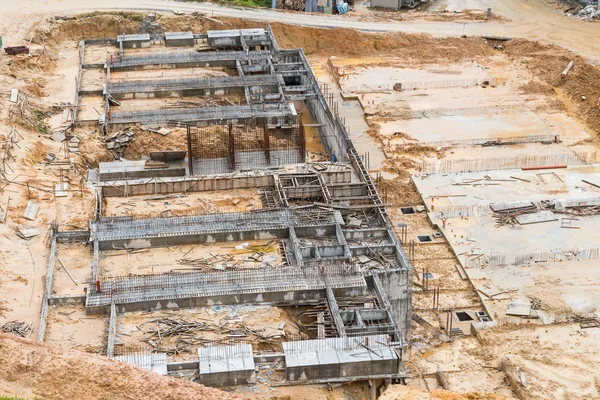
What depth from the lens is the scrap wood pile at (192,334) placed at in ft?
84.5

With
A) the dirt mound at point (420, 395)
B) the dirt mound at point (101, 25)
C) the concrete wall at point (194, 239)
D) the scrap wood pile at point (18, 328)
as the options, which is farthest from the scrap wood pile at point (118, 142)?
the dirt mound at point (420, 395)

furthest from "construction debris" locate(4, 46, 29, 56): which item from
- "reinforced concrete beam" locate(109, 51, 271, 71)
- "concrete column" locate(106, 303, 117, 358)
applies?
"concrete column" locate(106, 303, 117, 358)

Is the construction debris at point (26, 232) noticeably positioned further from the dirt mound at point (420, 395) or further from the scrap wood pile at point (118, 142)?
the dirt mound at point (420, 395)

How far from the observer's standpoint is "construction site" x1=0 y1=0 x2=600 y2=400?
2533 centimetres

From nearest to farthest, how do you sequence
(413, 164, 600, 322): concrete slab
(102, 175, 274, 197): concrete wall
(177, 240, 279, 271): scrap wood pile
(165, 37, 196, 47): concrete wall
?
(177, 240, 279, 271): scrap wood pile < (413, 164, 600, 322): concrete slab < (102, 175, 274, 197): concrete wall < (165, 37, 196, 47): concrete wall

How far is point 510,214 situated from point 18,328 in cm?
2002

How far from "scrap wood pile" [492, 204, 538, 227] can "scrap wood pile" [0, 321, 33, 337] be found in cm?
1877

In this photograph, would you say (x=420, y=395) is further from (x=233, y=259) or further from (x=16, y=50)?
(x=16, y=50)

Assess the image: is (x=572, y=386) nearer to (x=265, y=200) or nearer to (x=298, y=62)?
(x=265, y=200)

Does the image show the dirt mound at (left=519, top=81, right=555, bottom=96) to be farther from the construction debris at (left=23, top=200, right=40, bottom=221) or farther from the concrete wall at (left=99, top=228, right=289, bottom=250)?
the construction debris at (left=23, top=200, right=40, bottom=221)

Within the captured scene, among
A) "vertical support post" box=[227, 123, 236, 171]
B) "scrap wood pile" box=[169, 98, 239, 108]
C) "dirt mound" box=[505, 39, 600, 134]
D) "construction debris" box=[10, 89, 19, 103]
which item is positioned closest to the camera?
"vertical support post" box=[227, 123, 236, 171]

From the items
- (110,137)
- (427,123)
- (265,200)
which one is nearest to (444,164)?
(427,123)

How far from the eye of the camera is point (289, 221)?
3206 cm

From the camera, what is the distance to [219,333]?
26.3 meters
